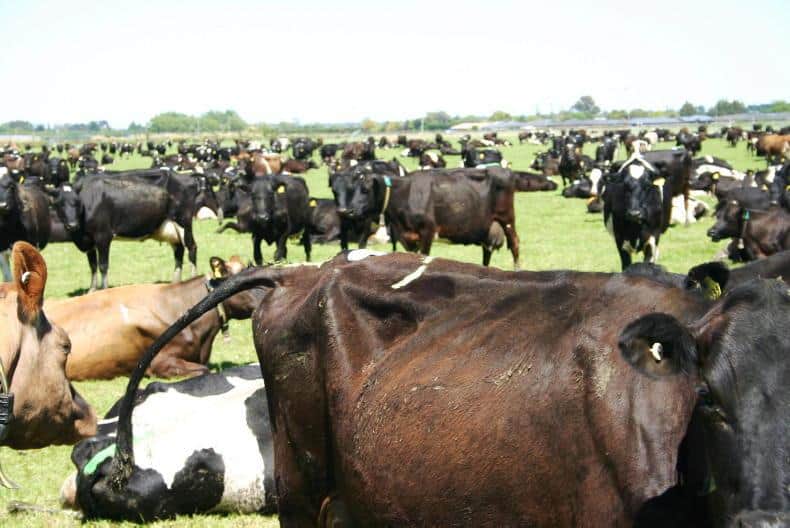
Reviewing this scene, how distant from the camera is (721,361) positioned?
250cm

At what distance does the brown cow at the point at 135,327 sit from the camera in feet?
30.8

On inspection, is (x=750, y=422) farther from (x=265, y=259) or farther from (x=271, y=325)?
(x=265, y=259)

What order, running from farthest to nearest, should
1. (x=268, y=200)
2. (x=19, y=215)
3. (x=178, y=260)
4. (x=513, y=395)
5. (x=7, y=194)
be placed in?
(x=268, y=200) → (x=178, y=260) → (x=19, y=215) → (x=7, y=194) → (x=513, y=395)

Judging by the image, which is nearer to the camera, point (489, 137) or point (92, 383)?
point (92, 383)

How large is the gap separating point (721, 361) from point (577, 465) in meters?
0.66

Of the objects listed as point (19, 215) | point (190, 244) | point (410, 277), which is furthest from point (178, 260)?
point (410, 277)

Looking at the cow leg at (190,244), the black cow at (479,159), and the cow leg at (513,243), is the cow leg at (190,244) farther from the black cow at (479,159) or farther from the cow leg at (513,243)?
the black cow at (479,159)

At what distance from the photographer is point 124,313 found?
31.8 feet

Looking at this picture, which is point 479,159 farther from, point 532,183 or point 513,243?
point 513,243

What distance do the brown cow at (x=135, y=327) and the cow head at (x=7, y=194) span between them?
563cm

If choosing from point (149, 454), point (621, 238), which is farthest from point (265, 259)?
point (149, 454)

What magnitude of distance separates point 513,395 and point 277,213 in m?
14.1

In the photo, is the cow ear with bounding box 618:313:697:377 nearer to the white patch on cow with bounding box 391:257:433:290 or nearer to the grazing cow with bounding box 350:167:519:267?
the white patch on cow with bounding box 391:257:433:290

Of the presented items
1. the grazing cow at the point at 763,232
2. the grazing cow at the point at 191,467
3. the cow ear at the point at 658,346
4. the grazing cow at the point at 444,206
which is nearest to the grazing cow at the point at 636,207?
the grazing cow at the point at 763,232
